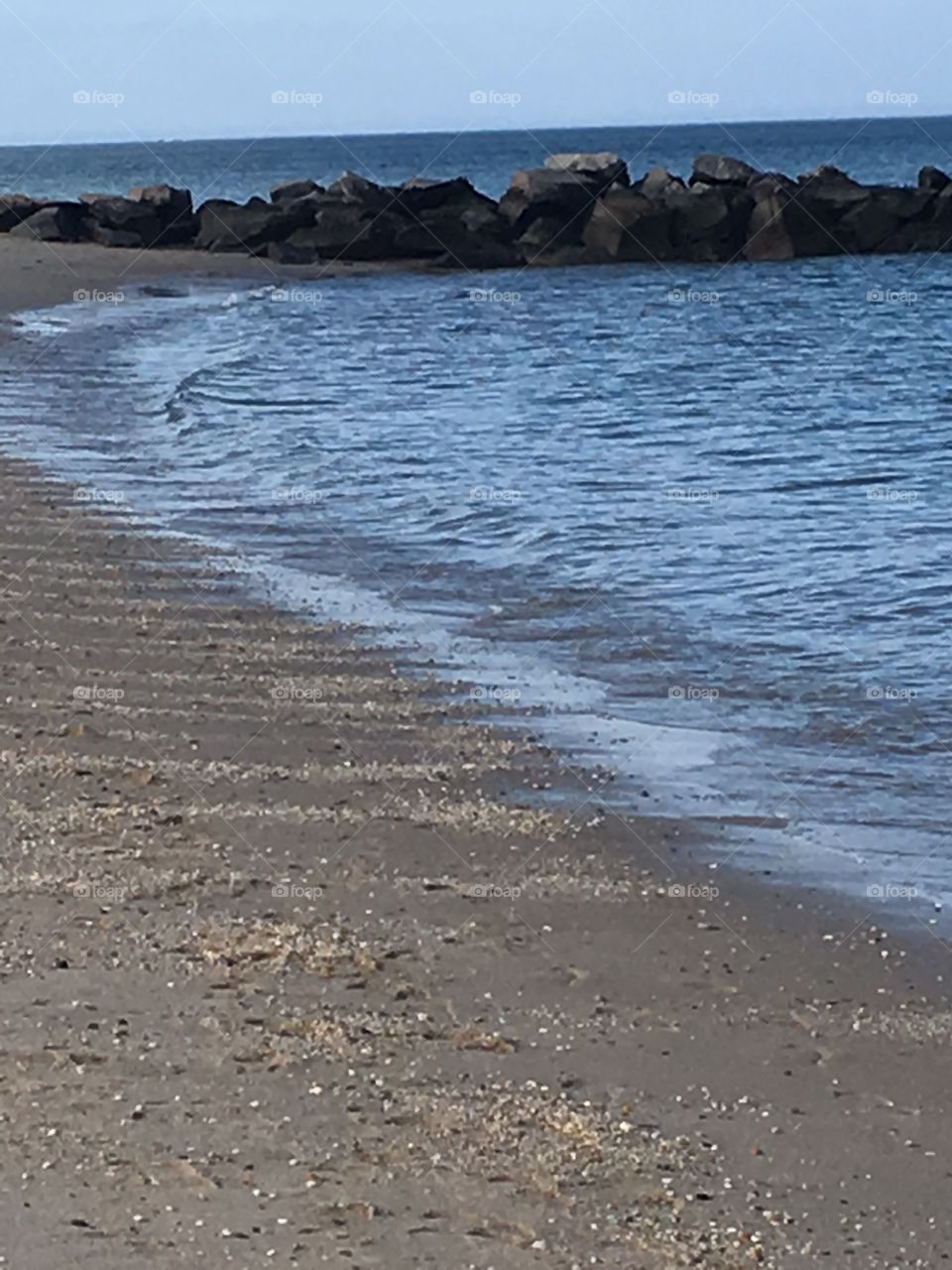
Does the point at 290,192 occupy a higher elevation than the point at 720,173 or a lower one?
lower

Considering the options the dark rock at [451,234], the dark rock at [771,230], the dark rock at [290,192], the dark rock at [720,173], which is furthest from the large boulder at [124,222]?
the dark rock at [771,230]

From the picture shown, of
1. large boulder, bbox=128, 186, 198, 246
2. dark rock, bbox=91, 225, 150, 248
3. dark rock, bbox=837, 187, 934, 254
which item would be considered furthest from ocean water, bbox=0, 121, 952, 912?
dark rock, bbox=837, 187, 934, 254

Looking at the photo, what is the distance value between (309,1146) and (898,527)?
28.7 ft

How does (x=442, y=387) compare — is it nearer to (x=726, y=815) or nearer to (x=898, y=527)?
(x=898, y=527)

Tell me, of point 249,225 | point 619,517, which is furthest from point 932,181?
point 619,517

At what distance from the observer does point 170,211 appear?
4334cm

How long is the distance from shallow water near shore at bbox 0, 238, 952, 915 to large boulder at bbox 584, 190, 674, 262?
14804mm

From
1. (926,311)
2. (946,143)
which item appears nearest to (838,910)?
(926,311)

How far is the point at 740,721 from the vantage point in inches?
293

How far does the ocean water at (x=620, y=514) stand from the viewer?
6.95 metres

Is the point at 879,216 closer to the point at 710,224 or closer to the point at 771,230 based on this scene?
the point at 771,230

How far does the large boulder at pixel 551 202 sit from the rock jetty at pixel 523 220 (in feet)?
0.10

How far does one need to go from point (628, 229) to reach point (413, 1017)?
3842cm

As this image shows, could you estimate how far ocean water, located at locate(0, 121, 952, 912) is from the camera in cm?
695
